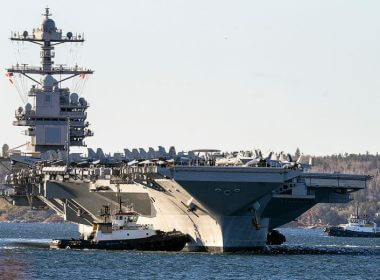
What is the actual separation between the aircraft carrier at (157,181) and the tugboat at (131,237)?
30.6 inches

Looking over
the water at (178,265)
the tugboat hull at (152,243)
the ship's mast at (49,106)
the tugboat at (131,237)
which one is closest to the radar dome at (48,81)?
the ship's mast at (49,106)

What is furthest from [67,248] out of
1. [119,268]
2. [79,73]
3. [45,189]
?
[79,73]

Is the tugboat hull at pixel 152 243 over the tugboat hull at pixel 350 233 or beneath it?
beneath

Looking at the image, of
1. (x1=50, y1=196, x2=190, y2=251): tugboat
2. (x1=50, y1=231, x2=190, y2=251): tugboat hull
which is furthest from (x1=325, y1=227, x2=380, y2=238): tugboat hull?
(x1=50, y1=231, x2=190, y2=251): tugboat hull

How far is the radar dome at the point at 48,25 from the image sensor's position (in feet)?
243

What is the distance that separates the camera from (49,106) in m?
73.5

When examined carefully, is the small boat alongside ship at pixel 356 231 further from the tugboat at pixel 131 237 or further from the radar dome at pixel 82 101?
the tugboat at pixel 131 237

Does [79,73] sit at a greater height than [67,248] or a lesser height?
greater

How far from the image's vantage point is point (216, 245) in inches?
2099

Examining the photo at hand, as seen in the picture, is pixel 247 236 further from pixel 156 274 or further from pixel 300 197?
pixel 156 274

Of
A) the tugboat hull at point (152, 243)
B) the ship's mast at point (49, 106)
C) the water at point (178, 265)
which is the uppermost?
the ship's mast at point (49, 106)

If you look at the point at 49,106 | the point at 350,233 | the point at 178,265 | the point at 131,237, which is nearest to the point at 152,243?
the point at 131,237

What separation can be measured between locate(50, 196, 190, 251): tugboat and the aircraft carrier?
78 cm

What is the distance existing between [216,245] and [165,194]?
2.86 m
